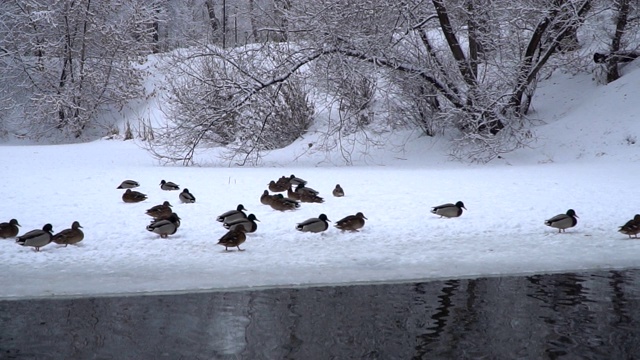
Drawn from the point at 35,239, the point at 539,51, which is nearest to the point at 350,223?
the point at 35,239

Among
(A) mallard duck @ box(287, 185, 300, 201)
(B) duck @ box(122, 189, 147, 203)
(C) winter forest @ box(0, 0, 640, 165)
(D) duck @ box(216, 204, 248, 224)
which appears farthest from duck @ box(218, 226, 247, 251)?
(C) winter forest @ box(0, 0, 640, 165)

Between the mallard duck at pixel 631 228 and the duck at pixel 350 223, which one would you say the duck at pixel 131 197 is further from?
the mallard duck at pixel 631 228

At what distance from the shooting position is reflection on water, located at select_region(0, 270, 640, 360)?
5.35 meters

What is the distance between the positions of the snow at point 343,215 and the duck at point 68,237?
0.16 metres

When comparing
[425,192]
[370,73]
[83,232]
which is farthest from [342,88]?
[83,232]

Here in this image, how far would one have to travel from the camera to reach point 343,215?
37.1 feet

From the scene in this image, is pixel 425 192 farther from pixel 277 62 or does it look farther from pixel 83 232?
pixel 277 62

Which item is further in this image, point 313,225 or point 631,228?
point 313,225

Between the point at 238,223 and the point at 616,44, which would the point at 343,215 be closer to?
the point at 238,223

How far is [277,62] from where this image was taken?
1994 centimetres

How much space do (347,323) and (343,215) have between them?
5.32m

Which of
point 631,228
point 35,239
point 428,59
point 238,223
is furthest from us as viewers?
point 428,59

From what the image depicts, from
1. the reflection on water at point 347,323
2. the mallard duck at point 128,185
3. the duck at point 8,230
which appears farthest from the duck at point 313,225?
the mallard duck at point 128,185

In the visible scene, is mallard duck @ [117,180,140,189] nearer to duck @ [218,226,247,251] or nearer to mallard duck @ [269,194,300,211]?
mallard duck @ [269,194,300,211]
